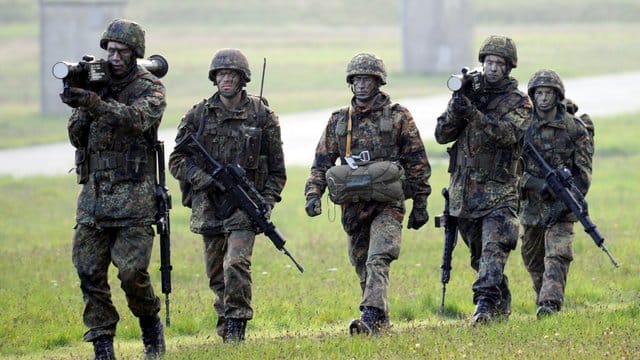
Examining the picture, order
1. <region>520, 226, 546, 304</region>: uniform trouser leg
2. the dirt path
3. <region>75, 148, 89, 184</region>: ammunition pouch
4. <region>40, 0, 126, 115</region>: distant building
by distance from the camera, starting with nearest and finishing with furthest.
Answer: <region>75, 148, 89, 184</region>: ammunition pouch
<region>520, 226, 546, 304</region>: uniform trouser leg
the dirt path
<region>40, 0, 126, 115</region>: distant building

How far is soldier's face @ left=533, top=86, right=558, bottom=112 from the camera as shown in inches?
469

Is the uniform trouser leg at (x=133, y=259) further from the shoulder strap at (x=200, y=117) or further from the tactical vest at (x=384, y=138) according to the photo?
the tactical vest at (x=384, y=138)

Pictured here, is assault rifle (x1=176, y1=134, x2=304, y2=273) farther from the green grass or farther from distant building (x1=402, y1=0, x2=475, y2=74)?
distant building (x1=402, y1=0, x2=475, y2=74)

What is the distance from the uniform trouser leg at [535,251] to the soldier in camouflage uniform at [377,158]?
5.20ft

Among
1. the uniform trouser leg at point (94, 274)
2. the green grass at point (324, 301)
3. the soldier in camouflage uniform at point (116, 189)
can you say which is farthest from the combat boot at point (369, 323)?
the uniform trouser leg at point (94, 274)

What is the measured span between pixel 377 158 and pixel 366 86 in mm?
539

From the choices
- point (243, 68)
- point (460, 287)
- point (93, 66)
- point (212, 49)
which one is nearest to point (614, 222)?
point (460, 287)

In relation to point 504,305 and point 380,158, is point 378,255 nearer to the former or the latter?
point 380,158

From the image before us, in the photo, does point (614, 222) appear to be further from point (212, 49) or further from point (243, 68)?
point (212, 49)

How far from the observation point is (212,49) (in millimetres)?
46625

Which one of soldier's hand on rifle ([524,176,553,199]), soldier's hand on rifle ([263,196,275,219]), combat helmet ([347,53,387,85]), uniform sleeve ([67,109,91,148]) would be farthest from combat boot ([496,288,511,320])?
uniform sleeve ([67,109,91,148])

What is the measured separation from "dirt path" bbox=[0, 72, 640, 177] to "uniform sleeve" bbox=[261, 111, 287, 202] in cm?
1350

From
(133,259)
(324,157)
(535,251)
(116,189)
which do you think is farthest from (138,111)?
(535,251)

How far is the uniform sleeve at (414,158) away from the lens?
10891 millimetres
